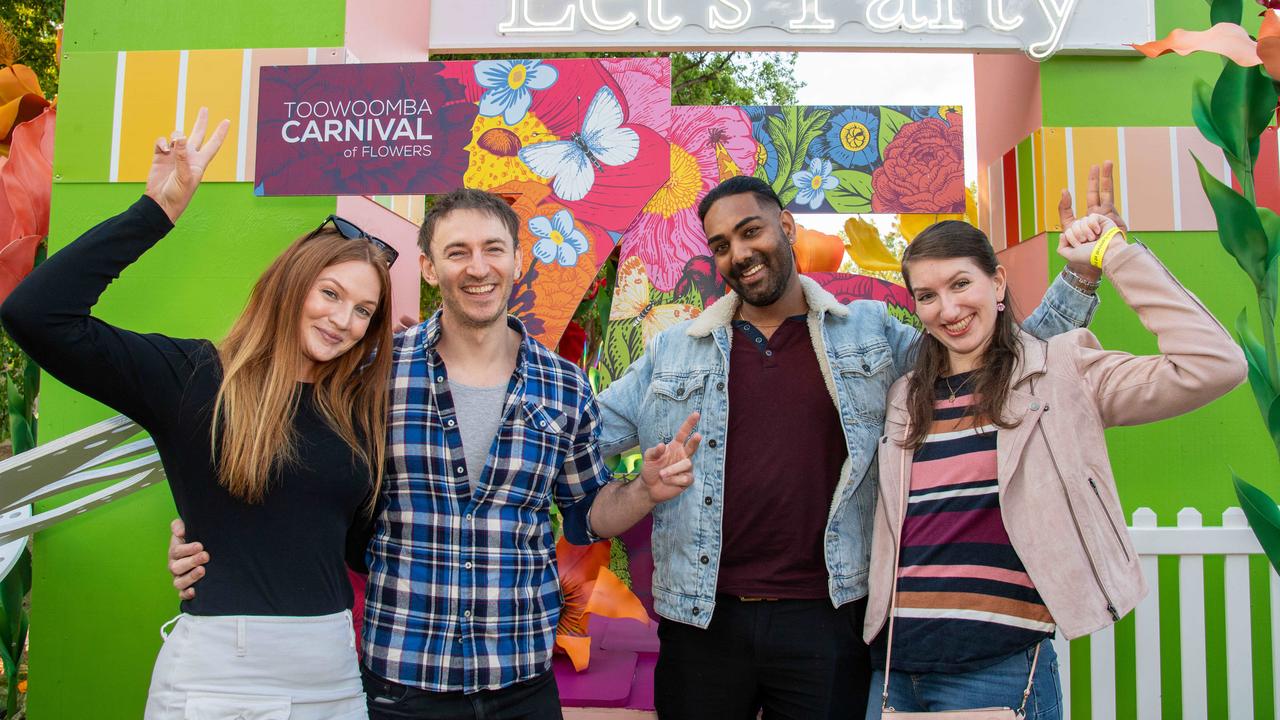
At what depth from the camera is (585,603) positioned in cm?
305

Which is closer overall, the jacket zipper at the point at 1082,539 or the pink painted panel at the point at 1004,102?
the jacket zipper at the point at 1082,539

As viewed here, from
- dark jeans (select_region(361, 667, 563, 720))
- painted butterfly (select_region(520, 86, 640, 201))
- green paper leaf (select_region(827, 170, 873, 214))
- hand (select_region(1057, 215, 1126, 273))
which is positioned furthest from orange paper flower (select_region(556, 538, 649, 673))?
hand (select_region(1057, 215, 1126, 273))

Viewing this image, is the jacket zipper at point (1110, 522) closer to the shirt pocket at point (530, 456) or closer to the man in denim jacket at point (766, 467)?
the man in denim jacket at point (766, 467)

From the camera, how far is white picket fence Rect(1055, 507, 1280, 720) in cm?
313

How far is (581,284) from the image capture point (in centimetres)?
333

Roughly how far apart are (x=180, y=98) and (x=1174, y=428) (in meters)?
4.26

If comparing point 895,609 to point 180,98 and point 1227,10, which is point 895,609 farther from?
point 180,98

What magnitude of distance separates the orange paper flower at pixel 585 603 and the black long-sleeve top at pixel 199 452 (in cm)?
125

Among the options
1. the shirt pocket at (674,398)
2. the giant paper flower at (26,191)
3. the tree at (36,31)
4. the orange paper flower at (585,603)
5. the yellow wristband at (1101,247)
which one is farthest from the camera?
the tree at (36,31)

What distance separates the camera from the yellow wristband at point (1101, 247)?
2242 millimetres

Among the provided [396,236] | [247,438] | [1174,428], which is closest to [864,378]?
[247,438]

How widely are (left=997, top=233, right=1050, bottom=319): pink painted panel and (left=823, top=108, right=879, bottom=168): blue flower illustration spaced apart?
0.78m

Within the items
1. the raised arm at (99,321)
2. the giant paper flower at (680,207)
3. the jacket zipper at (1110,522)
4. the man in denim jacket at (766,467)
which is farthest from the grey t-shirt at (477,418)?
the jacket zipper at (1110,522)

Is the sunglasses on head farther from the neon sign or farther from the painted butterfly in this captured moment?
the neon sign
